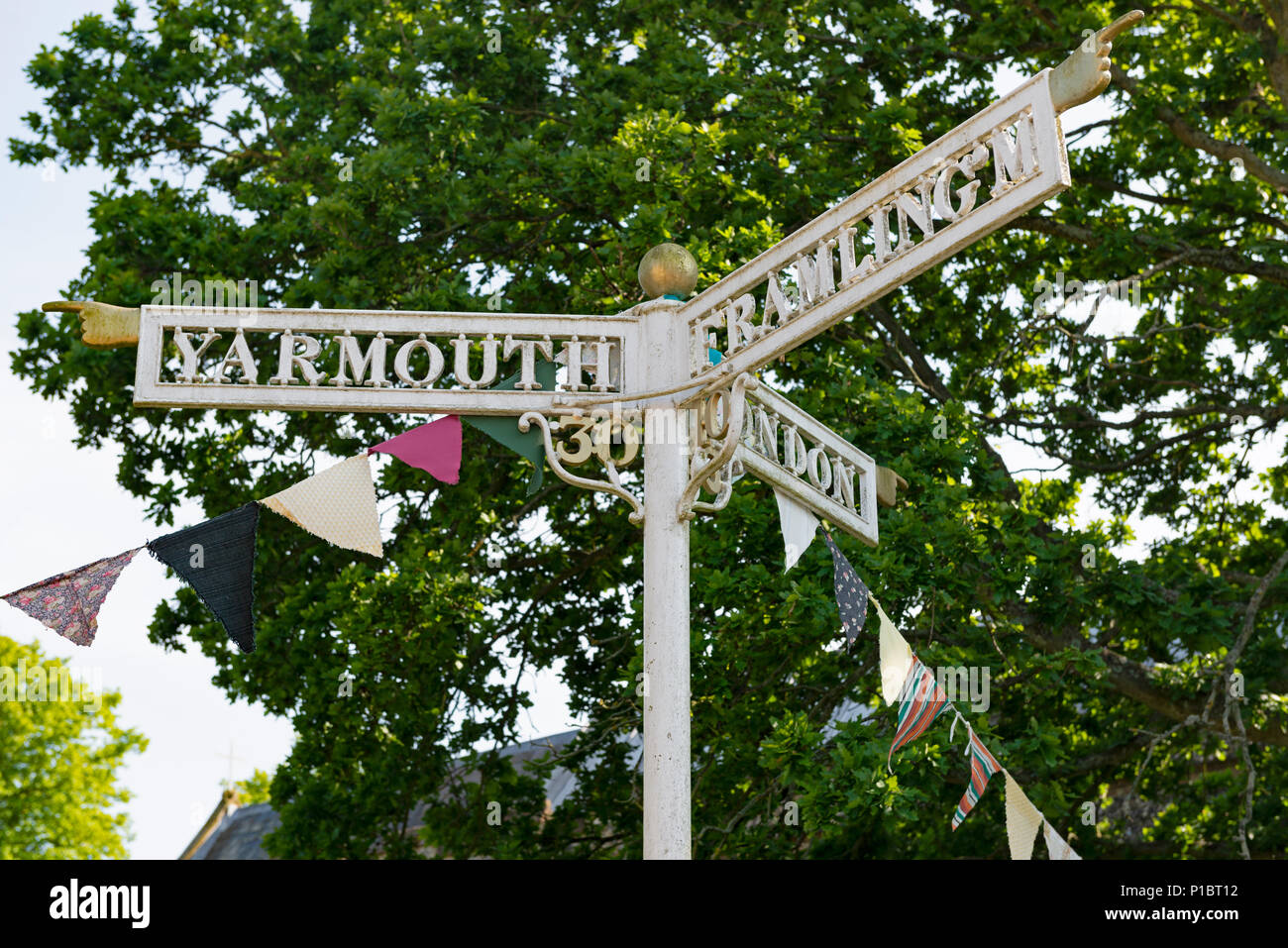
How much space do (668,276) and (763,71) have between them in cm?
663

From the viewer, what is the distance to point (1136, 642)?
1112cm

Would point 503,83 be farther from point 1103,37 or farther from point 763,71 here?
point 1103,37

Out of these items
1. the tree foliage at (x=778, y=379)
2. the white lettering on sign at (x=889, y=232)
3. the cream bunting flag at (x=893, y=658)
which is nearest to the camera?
the white lettering on sign at (x=889, y=232)

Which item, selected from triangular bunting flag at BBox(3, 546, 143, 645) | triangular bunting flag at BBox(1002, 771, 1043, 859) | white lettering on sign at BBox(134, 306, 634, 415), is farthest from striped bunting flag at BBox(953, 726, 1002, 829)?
triangular bunting flag at BBox(3, 546, 143, 645)

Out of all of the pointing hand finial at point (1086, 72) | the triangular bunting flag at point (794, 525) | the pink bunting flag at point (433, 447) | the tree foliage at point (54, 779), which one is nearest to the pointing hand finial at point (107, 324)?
the pink bunting flag at point (433, 447)

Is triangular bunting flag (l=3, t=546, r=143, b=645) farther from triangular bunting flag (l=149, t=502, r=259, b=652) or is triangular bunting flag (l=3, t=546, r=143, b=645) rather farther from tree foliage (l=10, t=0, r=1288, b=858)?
tree foliage (l=10, t=0, r=1288, b=858)

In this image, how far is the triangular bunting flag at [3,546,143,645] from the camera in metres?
4.70

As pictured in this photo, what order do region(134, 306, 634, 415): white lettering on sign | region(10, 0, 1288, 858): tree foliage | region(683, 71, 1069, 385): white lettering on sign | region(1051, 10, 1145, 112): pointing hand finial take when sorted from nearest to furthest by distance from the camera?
region(1051, 10, 1145, 112): pointing hand finial → region(683, 71, 1069, 385): white lettering on sign → region(134, 306, 634, 415): white lettering on sign → region(10, 0, 1288, 858): tree foliage

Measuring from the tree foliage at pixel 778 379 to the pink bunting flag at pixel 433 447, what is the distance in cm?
320

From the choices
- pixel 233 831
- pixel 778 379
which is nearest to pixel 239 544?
pixel 778 379

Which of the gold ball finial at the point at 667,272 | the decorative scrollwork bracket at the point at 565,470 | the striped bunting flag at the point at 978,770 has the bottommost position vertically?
the striped bunting flag at the point at 978,770

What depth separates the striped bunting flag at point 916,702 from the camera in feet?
18.0

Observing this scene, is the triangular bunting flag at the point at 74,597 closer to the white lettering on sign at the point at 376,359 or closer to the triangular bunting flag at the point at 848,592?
the white lettering on sign at the point at 376,359

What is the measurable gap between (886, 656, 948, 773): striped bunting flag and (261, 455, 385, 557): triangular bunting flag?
2.02 m
